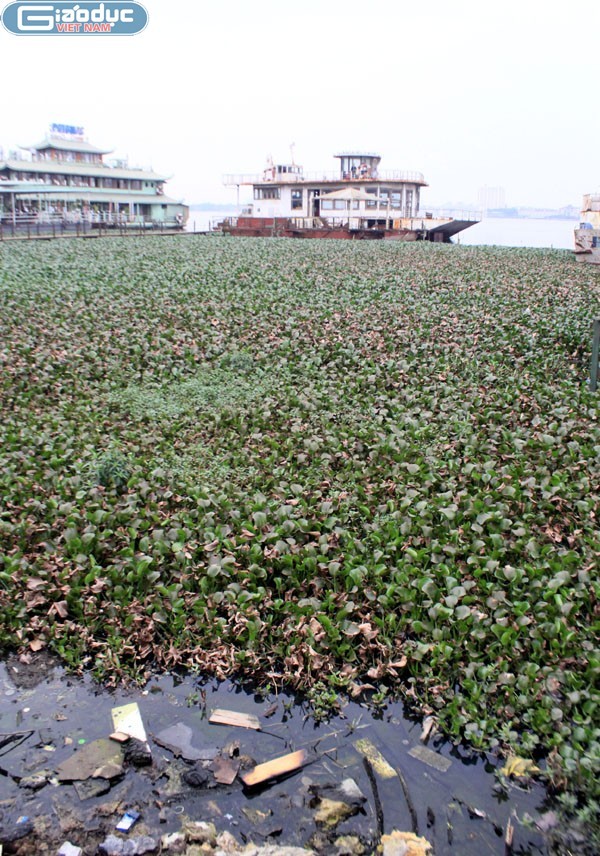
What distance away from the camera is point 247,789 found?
11.1 ft

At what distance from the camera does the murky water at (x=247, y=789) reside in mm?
3135

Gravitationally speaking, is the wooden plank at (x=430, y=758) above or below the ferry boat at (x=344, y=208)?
below

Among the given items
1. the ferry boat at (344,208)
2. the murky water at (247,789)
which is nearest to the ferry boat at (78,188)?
the ferry boat at (344,208)

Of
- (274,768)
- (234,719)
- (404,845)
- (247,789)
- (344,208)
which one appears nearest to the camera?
(404,845)

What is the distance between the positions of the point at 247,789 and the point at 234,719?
50 centimetres

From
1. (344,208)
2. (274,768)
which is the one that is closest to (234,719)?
(274,768)

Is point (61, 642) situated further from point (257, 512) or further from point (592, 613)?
point (592, 613)

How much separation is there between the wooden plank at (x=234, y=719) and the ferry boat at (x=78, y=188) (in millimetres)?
37701

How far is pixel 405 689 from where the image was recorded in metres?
3.97

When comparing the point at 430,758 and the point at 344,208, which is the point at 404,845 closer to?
the point at 430,758

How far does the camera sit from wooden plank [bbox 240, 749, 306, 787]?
341 cm

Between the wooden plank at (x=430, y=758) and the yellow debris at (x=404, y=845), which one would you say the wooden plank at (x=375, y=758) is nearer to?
the wooden plank at (x=430, y=758)

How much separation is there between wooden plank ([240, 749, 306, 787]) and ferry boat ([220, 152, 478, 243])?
121 ft

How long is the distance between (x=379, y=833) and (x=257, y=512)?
8.91 ft
